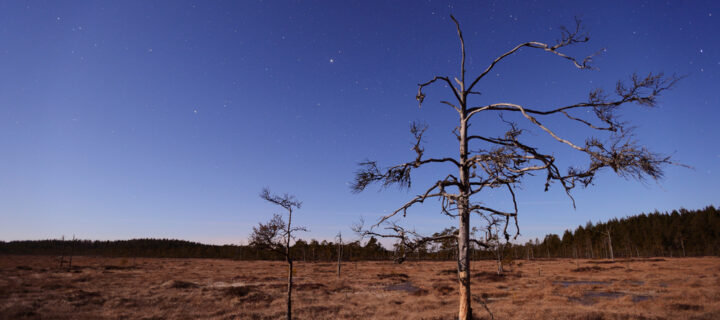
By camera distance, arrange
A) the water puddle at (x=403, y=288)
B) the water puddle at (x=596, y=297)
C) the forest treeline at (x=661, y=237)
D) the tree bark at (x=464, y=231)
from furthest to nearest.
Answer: the forest treeline at (x=661, y=237) → the water puddle at (x=403, y=288) → the water puddle at (x=596, y=297) → the tree bark at (x=464, y=231)

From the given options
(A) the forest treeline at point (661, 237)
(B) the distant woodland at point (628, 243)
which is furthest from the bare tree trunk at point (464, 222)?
(A) the forest treeline at point (661, 237)

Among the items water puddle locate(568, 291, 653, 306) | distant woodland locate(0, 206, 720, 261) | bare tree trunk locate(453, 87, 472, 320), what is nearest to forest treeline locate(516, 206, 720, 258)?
distant woodland locate(0, 206, 720, 261)

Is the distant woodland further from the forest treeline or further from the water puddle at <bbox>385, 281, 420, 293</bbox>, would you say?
the water puddle at <bbox>385, 281, 420, 293</bbox>

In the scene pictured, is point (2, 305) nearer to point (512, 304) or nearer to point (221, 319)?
point (221, 319)

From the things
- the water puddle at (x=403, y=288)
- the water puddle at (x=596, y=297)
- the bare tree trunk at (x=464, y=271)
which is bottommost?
the water puddle at (x=403, y=288)

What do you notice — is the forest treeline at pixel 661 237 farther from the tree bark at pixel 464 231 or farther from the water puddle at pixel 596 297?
the tree bark at pixel 464 231

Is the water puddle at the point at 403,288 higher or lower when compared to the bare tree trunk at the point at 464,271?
lower

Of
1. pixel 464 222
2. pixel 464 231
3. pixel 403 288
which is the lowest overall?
pixel 403 288

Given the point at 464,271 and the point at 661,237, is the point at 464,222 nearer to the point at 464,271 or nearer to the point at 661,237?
the point at 464,271

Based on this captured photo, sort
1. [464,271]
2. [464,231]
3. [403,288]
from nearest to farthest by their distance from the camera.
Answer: [464,271] → [464,231] → [403,288]

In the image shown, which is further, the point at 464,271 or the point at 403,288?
the point at 403,288

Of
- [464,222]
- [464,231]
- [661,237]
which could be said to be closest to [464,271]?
[464,231]

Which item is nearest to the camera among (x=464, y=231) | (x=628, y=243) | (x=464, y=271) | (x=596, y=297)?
(x=464, y=271)

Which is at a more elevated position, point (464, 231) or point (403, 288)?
point (464, 231)
